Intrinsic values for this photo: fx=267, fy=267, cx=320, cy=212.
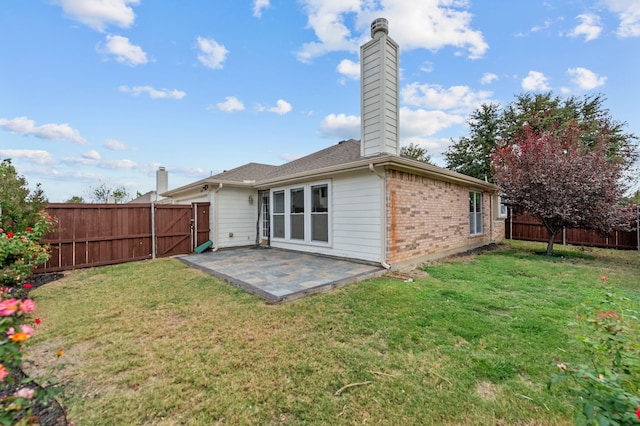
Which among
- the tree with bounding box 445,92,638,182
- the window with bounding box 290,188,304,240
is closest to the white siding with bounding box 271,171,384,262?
the window with bounding box 290,188,304,240

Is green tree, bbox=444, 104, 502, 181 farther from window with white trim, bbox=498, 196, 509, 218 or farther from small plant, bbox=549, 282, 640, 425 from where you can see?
small plant, bbox=549, 282, 640, 425

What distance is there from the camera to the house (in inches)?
258

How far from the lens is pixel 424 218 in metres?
7.59

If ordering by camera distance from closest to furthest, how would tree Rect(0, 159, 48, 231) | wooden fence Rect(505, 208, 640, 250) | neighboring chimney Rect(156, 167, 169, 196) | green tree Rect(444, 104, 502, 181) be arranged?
tree Rect(0, 159, 48, 231) → wooden fence Rect(505, 208, 640, 250) → neighboring chimney Rect(156, 167, 169, 196) → green tree Rect(444, 104, 502, 181)

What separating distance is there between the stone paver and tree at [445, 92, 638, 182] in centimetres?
1178

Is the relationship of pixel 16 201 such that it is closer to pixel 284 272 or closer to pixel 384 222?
pixel 284 272

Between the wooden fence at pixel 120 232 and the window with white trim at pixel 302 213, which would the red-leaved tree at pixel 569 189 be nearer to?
the window with white trim at pixel 302 213

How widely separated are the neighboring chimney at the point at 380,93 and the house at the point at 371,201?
1.0 inches

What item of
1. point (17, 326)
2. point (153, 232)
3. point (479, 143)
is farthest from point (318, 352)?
point (479, 143)

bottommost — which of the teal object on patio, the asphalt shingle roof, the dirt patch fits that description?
the dirt patch

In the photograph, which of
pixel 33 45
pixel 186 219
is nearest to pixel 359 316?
pixel 186 219

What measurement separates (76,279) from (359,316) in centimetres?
673

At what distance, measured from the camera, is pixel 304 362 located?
269cm

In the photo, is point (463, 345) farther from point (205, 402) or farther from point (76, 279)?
point (76, 279)
